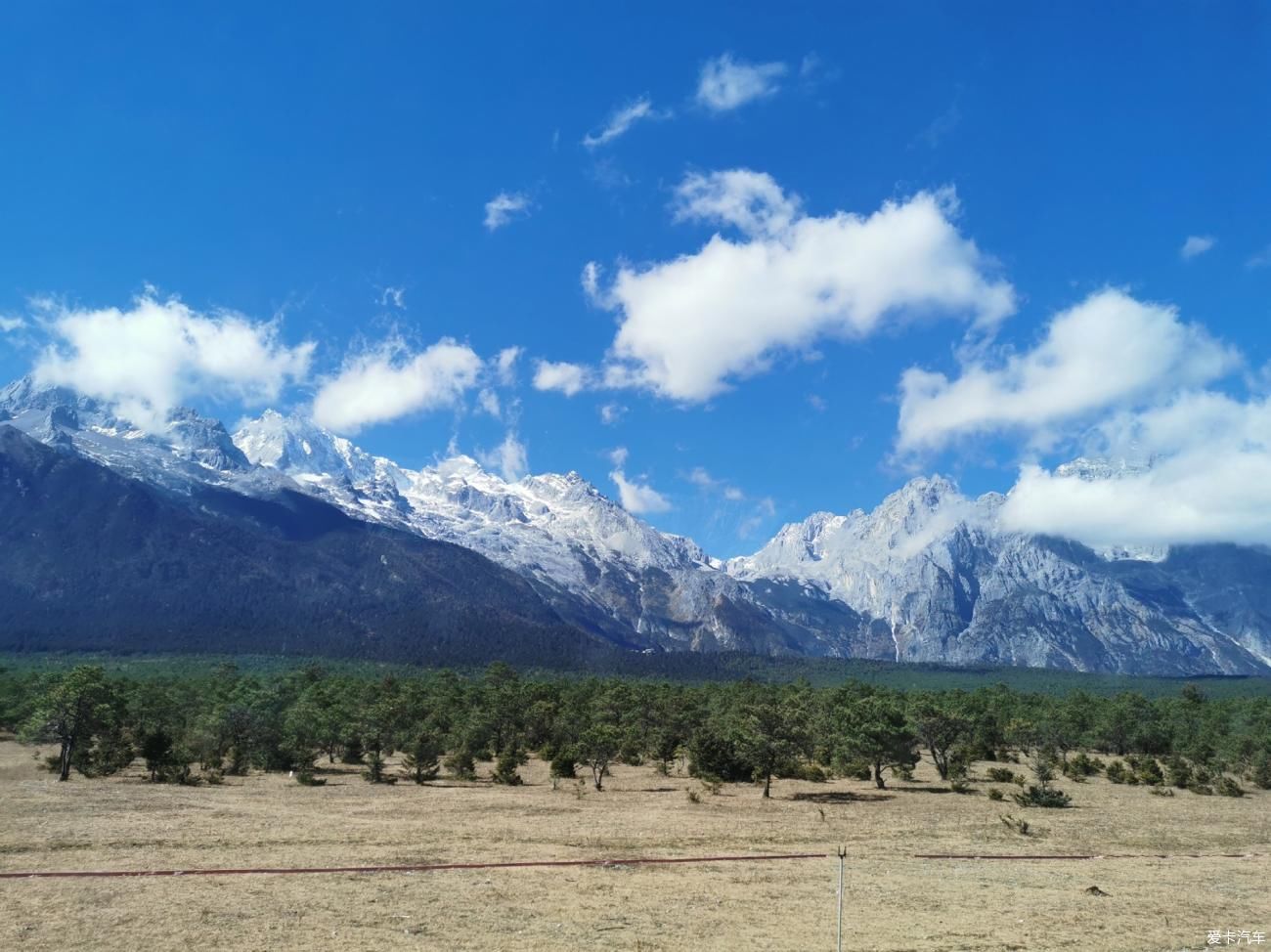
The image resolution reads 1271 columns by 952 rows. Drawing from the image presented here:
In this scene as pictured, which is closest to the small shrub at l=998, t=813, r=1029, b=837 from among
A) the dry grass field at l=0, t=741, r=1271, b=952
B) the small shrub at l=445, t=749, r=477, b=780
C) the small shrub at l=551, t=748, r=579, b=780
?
the dry grass field at l=0, t=741, r=1271, b=952

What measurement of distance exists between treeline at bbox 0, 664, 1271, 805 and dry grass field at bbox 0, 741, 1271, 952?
828cm

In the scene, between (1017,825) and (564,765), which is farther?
(564,765)

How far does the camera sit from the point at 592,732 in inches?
2648

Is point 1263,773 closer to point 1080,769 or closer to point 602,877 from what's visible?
point 1080,769

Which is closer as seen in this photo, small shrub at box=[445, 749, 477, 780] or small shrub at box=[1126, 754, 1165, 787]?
small shrub at box=[445, 749, 477, 780]

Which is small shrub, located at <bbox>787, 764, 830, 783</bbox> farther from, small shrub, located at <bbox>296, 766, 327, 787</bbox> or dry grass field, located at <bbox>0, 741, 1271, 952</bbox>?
small shrub, located at <bbox>296, 766, 327, 787</bbox>

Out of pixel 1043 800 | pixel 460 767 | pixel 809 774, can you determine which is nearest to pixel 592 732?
pixel 460 767

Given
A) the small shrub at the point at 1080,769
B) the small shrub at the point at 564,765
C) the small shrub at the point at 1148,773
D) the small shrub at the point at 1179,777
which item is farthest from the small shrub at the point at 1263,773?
the small shrub at the point at 564,765

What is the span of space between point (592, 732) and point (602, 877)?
36913mm

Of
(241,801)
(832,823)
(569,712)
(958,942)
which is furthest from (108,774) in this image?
(958,942)

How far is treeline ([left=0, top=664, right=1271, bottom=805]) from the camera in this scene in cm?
6355

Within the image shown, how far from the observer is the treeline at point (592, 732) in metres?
63.6

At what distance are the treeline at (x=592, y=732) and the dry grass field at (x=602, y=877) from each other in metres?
8.28

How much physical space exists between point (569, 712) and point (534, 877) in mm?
67540
